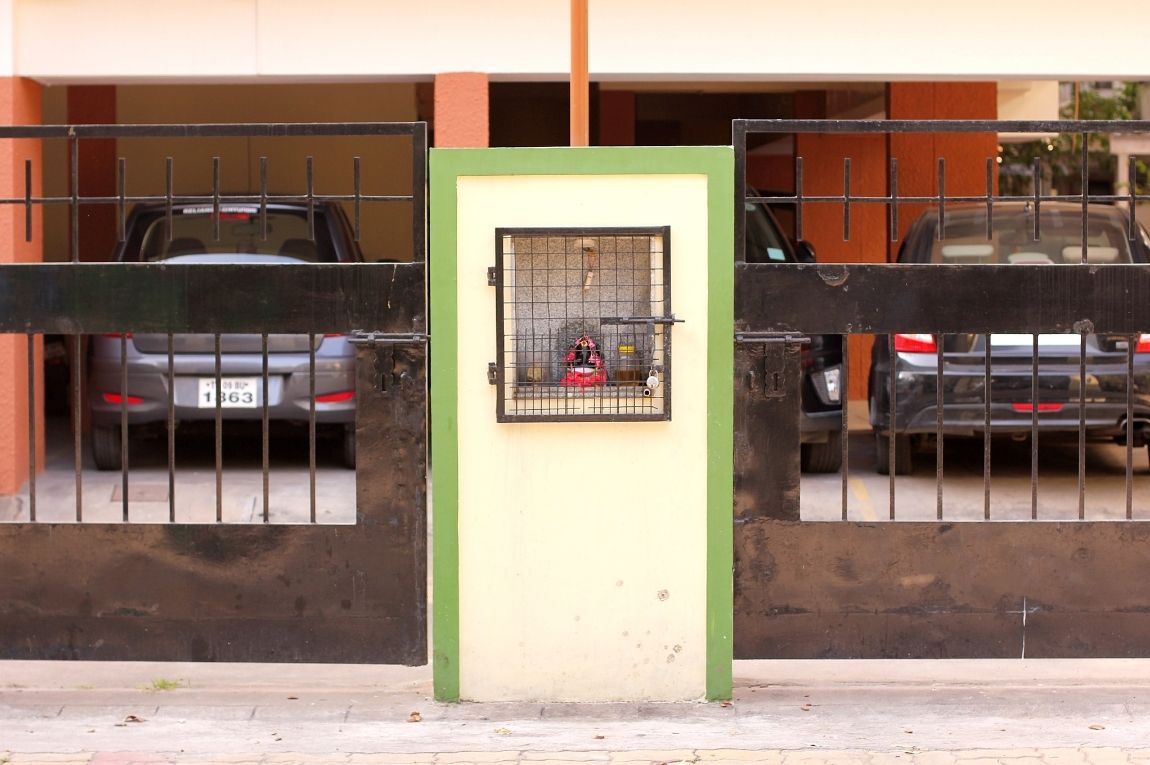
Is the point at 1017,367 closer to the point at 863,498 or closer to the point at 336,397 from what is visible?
the point at 863,498

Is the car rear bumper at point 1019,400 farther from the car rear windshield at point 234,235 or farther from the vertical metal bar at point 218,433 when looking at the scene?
the vertical metal bar at point 218,433

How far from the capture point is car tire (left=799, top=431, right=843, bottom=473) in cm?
929

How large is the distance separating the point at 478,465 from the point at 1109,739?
2.25 m

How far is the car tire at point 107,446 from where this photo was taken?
9.05m

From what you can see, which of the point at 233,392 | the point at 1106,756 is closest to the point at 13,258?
the point at 233,392

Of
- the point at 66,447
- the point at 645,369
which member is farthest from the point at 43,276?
the point at 66,447

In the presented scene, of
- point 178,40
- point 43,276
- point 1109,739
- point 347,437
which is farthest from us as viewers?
point 347,437

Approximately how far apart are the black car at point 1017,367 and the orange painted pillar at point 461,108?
2771 mm

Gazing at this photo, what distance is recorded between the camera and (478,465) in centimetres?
492

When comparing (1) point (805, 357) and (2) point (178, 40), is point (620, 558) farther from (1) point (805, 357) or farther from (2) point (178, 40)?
(2) point (178, 40)

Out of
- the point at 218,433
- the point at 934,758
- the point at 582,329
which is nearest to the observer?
the point at 934,758

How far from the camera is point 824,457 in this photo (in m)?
9.35

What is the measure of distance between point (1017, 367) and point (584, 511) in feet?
13.7

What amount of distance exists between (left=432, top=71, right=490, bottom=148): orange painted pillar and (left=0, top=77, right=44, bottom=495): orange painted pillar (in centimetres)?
245
